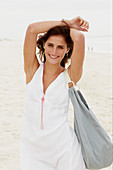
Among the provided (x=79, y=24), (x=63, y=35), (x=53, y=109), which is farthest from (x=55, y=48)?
(x=53, y=109)

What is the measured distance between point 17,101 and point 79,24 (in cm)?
468

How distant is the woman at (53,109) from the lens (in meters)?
2.41

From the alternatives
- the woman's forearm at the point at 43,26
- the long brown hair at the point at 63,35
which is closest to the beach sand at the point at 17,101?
the long brown hair at the point at 63,35

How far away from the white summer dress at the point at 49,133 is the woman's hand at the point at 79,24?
0.41 meters

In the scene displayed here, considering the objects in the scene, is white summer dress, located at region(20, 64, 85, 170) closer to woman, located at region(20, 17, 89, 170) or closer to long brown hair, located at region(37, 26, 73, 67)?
woman, located at region(20, 17, 89, 170)

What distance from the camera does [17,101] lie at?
6.93m

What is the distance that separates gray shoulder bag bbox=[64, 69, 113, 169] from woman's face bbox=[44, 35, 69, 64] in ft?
0.42

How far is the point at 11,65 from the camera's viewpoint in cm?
1159

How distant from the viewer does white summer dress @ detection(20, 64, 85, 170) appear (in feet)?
7.90

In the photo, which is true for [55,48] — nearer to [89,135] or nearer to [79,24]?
[79,24]

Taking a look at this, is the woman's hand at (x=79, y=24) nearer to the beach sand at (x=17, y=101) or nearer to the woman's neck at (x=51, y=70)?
the woman's neck at (x=51, y=70)

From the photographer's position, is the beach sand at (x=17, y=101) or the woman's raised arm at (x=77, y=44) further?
the beach sand at (x=17, y=101)

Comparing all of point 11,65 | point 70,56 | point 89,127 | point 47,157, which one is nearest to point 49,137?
point 47,157

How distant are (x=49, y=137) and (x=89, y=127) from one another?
315 mm
